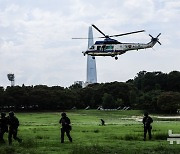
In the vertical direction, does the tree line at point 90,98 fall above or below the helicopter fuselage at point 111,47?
below

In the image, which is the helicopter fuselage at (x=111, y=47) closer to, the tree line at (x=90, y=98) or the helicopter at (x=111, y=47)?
the helicopter at (x=111, y=47)

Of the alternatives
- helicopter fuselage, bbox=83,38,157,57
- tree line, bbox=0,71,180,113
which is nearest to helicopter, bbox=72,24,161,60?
helicopter fuselage, bbox=83,38,157,57

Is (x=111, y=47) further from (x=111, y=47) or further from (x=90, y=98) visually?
(x=90, y=98)

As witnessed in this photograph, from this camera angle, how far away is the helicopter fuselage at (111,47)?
46.4 metres

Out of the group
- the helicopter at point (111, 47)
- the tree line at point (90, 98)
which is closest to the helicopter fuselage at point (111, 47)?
the helicopter at point (111, 47)

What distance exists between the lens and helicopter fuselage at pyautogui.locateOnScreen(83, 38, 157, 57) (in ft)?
152

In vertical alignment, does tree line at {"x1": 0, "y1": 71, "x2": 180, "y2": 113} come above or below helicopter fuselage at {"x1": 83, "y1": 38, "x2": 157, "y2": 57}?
below

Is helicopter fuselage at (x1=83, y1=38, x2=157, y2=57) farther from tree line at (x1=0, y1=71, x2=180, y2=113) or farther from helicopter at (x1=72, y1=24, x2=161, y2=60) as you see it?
tree line at (x1=0, y1=71, x2=180, y2=113)

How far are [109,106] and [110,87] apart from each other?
13.5 m

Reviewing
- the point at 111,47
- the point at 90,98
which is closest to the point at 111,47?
the point at 111,47

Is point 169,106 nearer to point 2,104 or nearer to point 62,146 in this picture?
point 2,104

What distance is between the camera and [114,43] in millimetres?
47688

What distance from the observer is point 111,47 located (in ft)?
156

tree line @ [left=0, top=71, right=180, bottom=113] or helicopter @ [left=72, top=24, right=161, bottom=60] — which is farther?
tree line @ [left=0, top=71, right=180, bottom=113]
